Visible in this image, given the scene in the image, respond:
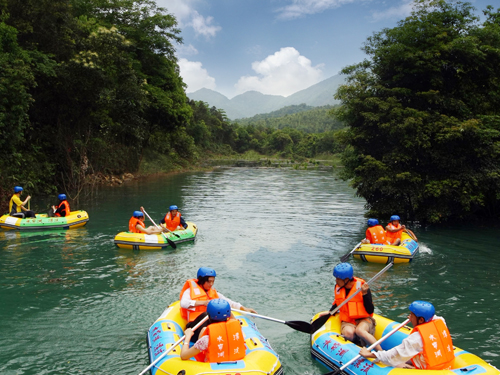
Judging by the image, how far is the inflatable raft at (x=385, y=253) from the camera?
1227cm

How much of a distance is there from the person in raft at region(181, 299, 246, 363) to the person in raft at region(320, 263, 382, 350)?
2177 mm

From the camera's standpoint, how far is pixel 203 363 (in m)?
5.65

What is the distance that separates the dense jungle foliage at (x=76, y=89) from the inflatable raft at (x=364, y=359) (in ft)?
51.3

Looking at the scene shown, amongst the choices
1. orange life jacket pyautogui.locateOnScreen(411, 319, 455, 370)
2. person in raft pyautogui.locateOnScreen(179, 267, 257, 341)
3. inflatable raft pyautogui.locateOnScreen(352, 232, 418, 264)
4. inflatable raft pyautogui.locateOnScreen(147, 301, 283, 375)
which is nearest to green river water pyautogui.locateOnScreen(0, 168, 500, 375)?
inflatable raft pyautogui.locateOnScreen(352, 232, 418, 264)

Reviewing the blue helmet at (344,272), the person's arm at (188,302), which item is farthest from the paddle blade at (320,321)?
the person's arm at (188,302)

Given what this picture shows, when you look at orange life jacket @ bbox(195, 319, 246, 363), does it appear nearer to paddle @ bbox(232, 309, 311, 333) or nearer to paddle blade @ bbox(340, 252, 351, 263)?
paddle @ bbox(232, 309, 311, 333)

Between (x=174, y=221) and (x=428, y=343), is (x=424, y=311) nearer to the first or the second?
(x=428, y=343)

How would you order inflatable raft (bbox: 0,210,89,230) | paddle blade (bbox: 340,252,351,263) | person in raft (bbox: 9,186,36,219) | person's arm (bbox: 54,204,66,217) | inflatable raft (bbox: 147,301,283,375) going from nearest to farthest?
1. inflatable raft (bbox: 147,301,283,375)
2. paddle blade (bbox: 340,252,351,263)
3. inflatable raft (bbox: 0,210,89,230)
4. person in raft (bbox: 9,186,36,219)
5. person's arm (bbox: 54,204,66,217)

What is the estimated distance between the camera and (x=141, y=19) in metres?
32.1

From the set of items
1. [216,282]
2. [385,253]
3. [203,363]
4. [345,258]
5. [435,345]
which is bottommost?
[216,282]

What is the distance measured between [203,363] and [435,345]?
3.11 meters

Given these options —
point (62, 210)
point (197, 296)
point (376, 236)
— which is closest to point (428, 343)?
point (197, 296)

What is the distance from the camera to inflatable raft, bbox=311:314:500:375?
18.0 ft

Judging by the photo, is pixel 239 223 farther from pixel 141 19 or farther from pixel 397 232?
pixel 141 19
